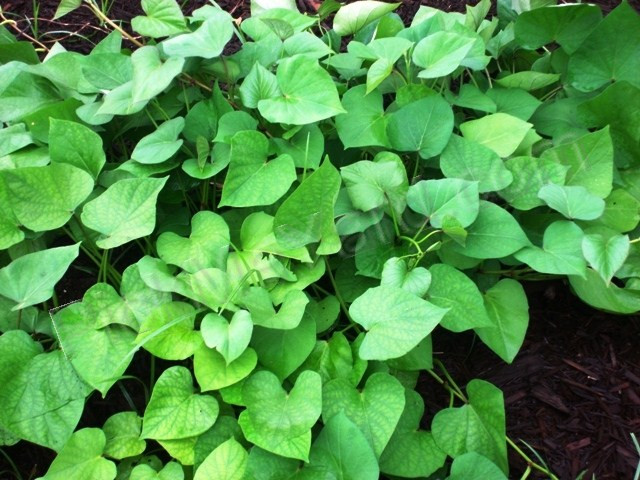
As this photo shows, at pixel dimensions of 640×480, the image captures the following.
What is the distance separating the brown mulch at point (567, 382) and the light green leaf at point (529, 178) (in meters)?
0.26

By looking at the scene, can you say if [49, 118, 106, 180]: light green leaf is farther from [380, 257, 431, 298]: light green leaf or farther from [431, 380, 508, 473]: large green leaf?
[431, 380, 508, 473]: large green leaf

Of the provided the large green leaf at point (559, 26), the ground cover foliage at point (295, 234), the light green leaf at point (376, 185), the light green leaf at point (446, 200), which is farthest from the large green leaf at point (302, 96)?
the large green leaf at point (559, 26)

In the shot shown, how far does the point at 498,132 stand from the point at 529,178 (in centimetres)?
13

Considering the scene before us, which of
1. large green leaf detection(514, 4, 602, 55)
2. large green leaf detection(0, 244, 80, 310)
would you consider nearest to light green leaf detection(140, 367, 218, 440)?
large green leaf detection(0, 244, 80, 310)

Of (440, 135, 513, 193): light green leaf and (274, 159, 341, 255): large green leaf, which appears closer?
(274, 159, 341, 255): large green leaf

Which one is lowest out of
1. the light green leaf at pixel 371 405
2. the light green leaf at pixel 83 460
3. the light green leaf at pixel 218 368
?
the light green leaf at pixel 83 460

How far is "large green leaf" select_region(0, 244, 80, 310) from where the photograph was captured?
122cm

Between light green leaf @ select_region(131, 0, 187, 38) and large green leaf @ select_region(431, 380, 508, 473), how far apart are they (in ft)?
3.27

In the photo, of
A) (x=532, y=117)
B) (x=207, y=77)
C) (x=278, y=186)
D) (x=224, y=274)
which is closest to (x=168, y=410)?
(x=224, y=274)

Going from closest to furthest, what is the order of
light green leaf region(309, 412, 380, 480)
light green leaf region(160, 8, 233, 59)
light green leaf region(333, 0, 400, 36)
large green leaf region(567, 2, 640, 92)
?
light green leaf region(309, 412, 380, 480)
light green leaf region(160, 8, 233, 59)
large green leaf region(567, 2, 640, 92)
light green leaf region(333, 0, 400, 36)

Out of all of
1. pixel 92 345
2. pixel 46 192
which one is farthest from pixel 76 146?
pixel 92 345

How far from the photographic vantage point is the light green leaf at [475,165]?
134 cm

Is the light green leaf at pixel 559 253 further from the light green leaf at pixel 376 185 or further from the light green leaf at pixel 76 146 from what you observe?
the light green leaf at pixel 76 146

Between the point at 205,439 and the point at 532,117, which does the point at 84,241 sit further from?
the point at 532,117
